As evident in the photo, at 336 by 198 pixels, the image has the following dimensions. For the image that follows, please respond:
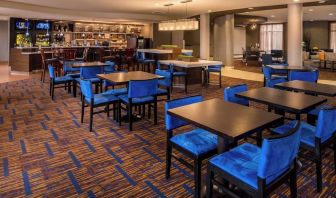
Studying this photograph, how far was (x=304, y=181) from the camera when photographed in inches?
111

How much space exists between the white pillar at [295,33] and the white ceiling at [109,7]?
46 cm

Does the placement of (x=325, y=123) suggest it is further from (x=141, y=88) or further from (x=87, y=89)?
(x=87, y=89)

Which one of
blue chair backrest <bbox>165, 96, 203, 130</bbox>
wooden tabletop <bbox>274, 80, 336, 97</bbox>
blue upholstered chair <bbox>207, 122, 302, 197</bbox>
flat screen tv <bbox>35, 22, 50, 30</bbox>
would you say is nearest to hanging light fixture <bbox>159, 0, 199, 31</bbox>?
wooden tabletop <bbox>274, 80, 336, 97</bbox>

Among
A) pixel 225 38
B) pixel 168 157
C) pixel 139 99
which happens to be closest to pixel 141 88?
pixel 139 99

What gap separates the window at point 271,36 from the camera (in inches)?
819

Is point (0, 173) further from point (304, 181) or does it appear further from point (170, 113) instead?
point (304, 181)

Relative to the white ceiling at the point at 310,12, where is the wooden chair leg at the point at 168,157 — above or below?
below

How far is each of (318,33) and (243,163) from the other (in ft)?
66.9

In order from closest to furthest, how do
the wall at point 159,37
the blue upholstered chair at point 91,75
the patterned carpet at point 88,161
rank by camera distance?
1. the patterned carpet at point 88,161
2. the blue upholstered chair at point 91,75
3. the wall at point 159,37

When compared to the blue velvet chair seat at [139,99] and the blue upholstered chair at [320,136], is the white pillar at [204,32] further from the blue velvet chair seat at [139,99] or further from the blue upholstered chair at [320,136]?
the blue upholstered chair at [320,136]

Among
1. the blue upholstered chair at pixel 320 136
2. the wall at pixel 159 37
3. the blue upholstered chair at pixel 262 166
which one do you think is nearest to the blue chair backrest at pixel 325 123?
the blue upholstered chair at pixel 320 136

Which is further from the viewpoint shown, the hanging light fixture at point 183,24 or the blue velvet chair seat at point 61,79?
the hanging light fixture at point 183,24

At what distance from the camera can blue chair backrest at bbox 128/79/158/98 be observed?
165 inches

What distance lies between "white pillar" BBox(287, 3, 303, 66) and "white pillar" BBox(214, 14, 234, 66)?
15.9ft
